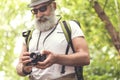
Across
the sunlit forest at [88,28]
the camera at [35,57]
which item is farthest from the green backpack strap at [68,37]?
the sunlit forest at [88,28]

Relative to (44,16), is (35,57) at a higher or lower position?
lower

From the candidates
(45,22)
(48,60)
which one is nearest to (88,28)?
(45,22)

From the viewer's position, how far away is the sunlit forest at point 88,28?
7396mm

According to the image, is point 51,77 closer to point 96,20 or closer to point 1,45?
point 96,20

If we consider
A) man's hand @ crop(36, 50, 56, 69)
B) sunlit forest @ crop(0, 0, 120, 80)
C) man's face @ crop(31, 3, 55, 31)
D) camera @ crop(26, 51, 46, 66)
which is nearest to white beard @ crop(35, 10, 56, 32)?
man's face @ crop(31, 3, 55, 31)

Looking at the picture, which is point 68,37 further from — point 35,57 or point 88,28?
point 88,28

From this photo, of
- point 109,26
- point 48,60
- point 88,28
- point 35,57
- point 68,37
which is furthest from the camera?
point 88,28

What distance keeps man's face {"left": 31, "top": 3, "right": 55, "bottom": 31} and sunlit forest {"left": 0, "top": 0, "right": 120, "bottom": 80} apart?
281 cm

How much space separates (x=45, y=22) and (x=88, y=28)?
17.9 feet

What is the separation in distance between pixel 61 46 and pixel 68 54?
9cm

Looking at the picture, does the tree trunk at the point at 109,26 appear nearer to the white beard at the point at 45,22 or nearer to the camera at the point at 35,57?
the white beard at the point at 45,22

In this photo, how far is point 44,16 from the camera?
3.75m

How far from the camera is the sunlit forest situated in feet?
24.3

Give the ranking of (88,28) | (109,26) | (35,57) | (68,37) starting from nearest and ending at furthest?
(35,57) < (68,37) < (109,26) < (88,28)
